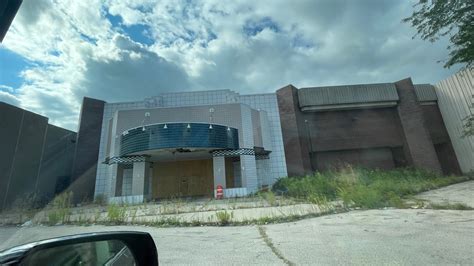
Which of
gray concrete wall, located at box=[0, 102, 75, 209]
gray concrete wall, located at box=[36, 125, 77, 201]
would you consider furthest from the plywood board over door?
gray concrete wall, located at box=[0, 102, 75, 209]

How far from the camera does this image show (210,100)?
24359 millimetres

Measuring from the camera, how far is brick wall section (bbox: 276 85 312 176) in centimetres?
2150

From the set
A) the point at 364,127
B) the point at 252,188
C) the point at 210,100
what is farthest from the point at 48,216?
the point at 364,127

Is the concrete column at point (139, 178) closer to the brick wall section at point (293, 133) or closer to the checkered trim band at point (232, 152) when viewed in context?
the checkered trim band at point (232, 152)

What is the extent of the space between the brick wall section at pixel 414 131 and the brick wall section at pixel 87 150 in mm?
29804

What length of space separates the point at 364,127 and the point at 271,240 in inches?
887

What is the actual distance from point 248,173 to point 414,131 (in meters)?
16.4

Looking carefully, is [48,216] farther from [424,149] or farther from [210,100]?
[424,149]

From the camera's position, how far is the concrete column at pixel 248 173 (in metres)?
18.6

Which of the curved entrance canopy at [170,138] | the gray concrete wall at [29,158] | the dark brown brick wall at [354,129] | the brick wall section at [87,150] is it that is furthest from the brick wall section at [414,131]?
the brick wall section at [87,150]

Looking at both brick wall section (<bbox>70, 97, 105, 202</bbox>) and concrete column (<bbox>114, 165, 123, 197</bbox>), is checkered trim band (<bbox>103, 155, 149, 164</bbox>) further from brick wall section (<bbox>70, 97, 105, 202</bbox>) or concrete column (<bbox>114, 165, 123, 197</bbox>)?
brick wall section (<bbox>70, 97, 105, 202</bbox>)

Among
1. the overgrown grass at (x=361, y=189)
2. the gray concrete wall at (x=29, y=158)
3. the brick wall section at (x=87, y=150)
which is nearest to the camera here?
the overgrown grass at (x=361, y=189)

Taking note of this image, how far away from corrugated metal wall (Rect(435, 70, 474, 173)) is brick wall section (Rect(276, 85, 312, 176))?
13424 mm

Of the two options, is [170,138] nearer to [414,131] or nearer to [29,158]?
[29,158]
